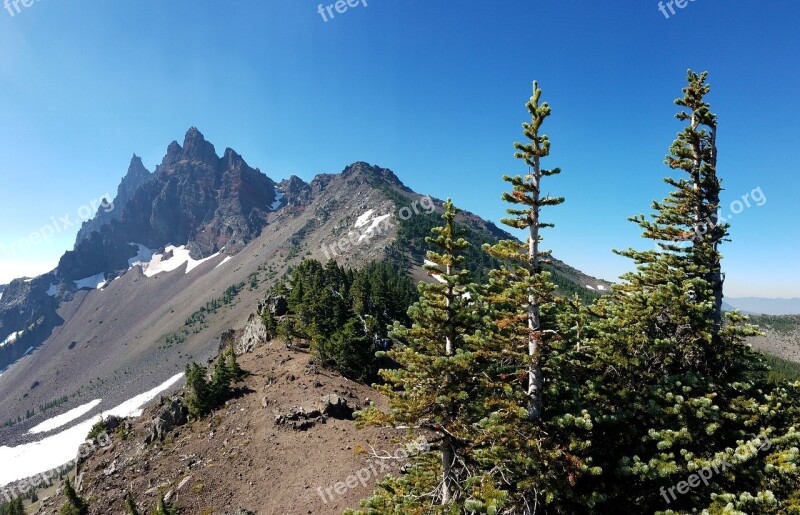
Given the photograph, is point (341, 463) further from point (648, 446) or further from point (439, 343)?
point (648, 446)

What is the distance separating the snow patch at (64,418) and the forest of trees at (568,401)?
661 feet

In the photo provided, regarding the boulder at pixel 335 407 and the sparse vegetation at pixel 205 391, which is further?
the sparse vegetation at pixel 205 391

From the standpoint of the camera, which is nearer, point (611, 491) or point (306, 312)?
point (611, 491)

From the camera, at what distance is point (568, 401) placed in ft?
39.9

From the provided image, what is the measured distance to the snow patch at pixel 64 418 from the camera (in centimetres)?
15650

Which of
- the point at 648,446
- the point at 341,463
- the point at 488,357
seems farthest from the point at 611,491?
the point at 341,463

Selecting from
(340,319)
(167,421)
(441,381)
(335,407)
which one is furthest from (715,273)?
(167,421)

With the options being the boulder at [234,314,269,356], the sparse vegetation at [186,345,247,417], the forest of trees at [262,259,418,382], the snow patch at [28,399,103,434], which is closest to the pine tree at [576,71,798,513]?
the forest of trees at [262,259,418,382]

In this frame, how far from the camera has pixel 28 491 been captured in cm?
10969

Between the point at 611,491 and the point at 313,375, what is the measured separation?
3298 cm

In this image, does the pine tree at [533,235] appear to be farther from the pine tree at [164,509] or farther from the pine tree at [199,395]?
the pine tree at [199,395]

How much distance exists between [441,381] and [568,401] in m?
4.00

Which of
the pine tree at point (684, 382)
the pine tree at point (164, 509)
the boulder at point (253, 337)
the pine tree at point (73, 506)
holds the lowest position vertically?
the pine tree at point (73, 506)

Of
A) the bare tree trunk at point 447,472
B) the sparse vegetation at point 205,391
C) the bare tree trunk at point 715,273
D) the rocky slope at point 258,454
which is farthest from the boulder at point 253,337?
the bare tree trunk at point 715,273
